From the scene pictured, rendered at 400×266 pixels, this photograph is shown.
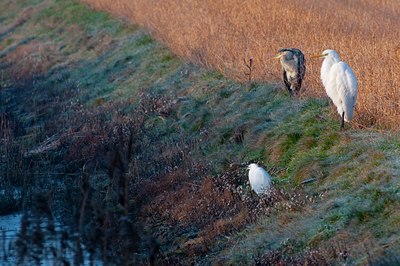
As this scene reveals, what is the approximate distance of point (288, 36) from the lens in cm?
1372

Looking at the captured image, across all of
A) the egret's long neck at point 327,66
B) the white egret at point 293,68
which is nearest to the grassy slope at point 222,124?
the white egret at point 293,68

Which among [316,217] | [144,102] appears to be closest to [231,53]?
[144,102]

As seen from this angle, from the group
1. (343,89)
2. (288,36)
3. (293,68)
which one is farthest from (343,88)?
(288,36)

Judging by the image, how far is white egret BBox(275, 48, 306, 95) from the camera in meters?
11.1

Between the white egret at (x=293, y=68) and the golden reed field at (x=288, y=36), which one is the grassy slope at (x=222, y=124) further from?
the golden reed field at (x=288, y=36)

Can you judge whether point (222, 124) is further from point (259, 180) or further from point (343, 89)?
point (259, 180)

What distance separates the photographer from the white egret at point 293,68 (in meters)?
11.1

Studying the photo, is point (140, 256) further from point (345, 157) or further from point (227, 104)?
point (227, 104)

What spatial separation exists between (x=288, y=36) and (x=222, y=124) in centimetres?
264

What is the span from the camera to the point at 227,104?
40.5 feet

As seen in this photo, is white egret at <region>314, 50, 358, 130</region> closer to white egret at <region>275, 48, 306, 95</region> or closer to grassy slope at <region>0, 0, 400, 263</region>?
grassy slope at <region>0, 0, 400, 263</region>

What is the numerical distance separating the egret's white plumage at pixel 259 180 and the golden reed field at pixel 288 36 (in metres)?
1.41

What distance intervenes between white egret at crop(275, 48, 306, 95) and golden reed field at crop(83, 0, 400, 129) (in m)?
0.23

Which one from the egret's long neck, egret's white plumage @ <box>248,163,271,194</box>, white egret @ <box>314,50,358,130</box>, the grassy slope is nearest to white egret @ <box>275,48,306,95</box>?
the grassy slope
